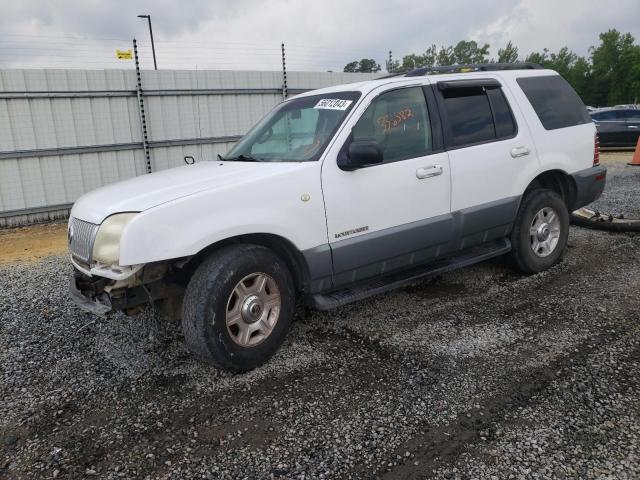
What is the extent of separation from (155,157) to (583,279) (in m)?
8.09

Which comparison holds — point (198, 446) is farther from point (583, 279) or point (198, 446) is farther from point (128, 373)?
point (583, 279)

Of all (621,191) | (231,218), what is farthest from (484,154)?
(621,191)

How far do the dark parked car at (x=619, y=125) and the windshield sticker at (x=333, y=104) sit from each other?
15.3m

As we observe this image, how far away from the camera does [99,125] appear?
9.39 meters

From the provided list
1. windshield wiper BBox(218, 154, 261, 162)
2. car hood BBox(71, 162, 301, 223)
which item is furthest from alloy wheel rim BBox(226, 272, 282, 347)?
windshield wiper BBox(218, 154, 261, 162)

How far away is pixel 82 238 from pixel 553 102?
4.60 m

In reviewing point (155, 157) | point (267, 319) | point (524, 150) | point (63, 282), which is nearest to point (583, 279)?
point (524, 150)

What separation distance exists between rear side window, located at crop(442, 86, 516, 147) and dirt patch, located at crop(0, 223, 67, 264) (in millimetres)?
5696

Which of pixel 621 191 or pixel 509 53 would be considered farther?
pixel 509 53

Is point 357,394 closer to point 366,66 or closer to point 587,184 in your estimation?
point 587,184

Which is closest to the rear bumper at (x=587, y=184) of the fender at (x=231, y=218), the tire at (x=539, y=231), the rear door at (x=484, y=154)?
the tire at (x=539, y=231)

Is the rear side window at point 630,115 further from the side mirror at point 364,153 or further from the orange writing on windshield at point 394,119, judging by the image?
the side mirror at point 364,153

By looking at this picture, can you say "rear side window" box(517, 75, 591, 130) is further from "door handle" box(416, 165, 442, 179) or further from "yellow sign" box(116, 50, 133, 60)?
"yellow sign" box(116, 50, 133, 60)

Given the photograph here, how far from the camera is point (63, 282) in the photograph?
561cm
